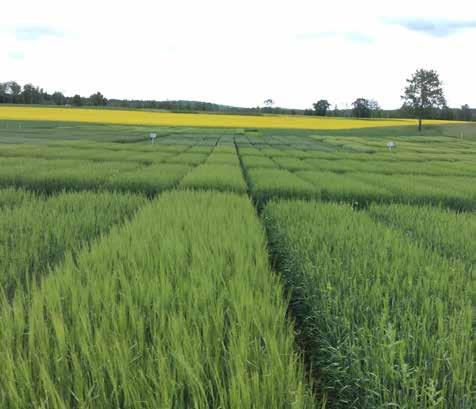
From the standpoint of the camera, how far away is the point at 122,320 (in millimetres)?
1511

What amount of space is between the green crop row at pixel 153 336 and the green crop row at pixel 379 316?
26cm

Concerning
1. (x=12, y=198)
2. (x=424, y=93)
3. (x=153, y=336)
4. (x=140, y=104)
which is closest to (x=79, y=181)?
(x=12, y=198)

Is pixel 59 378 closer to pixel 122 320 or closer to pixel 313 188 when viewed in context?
pixel 122 320

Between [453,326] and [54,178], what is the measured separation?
747cm

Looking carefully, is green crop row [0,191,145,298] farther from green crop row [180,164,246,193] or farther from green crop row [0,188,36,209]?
green crop row [180,164,246,193]

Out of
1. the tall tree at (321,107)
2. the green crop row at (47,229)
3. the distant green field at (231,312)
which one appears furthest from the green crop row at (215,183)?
the tall tree at (321,107)

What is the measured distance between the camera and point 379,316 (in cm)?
167

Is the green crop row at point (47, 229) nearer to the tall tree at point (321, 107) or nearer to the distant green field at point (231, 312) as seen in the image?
the distant green field at point (231, 312)

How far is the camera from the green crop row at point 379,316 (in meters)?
1.27

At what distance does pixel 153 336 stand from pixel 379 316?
111 cm

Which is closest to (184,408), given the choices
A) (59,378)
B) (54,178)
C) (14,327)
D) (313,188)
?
(59,378)

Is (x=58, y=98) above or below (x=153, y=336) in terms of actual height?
above

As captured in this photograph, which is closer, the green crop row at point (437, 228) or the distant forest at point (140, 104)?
the green crop row at point (437, 228)

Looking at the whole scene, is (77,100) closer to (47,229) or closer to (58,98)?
(58,98)
